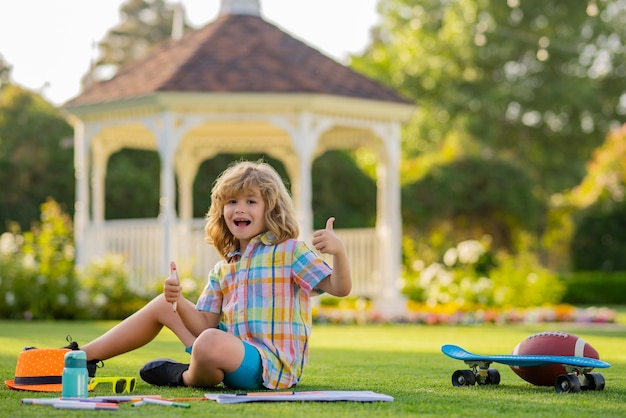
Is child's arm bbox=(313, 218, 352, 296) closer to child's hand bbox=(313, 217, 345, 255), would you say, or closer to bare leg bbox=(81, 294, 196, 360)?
child's hand bbox=(313, 217, 345, 255)

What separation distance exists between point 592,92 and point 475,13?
13.1 ft

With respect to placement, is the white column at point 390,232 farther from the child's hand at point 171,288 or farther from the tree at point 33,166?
the child's hand at point 171,288

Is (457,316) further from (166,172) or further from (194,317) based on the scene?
(194,317)

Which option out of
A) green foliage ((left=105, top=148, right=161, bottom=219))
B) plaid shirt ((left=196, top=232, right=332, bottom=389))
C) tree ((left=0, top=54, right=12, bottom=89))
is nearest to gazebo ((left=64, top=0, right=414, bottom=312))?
green foliage ((left=105, top=148, right=161, bottom=219))

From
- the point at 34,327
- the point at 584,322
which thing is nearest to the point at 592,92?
the point at 584,322

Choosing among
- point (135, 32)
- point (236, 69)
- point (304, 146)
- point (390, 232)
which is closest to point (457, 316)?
point (390, 232)

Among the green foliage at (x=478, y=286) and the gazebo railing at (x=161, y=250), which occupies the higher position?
the gazebo railing at (x=161, y=250)

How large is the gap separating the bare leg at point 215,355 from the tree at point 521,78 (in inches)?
1084

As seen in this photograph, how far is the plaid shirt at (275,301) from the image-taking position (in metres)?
5.19

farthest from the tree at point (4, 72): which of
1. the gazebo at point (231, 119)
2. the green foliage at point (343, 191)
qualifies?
the gazebo at point (231, 119)

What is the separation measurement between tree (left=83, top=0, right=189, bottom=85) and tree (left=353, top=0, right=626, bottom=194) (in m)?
13.6

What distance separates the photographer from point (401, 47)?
115 ft

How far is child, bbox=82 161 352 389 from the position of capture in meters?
5.11

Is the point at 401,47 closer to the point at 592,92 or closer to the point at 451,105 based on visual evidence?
the point at 451,105
